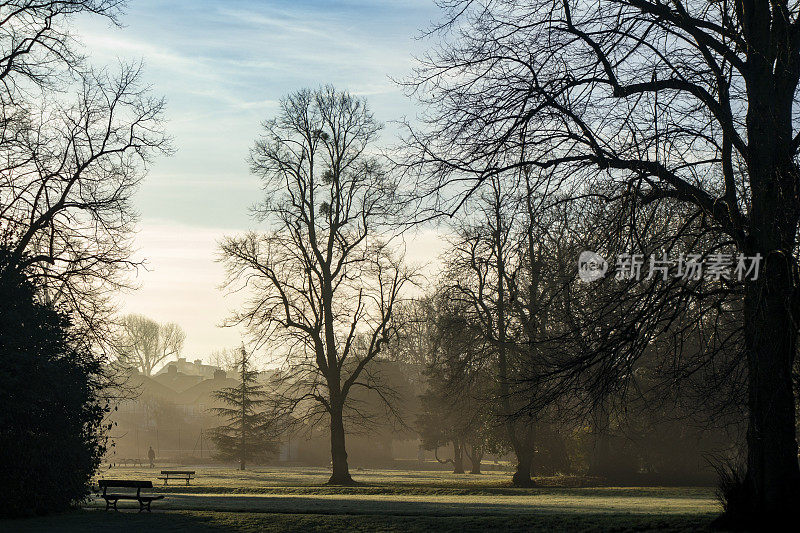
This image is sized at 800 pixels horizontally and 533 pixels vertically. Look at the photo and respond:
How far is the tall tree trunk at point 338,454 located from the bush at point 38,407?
17.7 meters

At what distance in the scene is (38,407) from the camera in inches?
755

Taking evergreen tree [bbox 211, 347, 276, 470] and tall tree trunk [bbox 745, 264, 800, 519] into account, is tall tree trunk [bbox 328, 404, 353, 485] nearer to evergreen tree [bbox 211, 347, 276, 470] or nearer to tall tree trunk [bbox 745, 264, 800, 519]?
tall tree trunk [bbox 745, 264, 800, 519]

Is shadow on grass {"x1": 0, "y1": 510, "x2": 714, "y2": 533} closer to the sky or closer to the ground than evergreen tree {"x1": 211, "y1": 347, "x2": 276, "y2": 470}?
closer to the ground

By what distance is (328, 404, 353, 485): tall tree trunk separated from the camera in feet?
123

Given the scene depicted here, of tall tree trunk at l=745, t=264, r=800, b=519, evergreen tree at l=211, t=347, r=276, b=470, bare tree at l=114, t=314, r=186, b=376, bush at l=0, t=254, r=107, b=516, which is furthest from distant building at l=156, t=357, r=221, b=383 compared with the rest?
tall tree trunk at l=745, t=264, r=800, b=519

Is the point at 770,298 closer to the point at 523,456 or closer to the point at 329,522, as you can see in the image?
the point at 329,522

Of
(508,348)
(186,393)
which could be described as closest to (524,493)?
(508,348)

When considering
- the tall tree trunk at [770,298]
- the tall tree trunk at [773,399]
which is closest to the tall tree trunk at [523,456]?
the tall tree trunk at [773,399]

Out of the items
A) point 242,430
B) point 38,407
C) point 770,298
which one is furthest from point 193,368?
point 770,298

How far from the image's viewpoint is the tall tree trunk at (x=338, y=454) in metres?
37.6

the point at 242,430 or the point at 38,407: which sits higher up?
the point at 38,407

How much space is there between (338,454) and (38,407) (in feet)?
66.7

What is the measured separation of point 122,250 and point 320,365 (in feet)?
53.3

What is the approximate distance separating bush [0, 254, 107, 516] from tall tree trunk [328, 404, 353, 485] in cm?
1774
